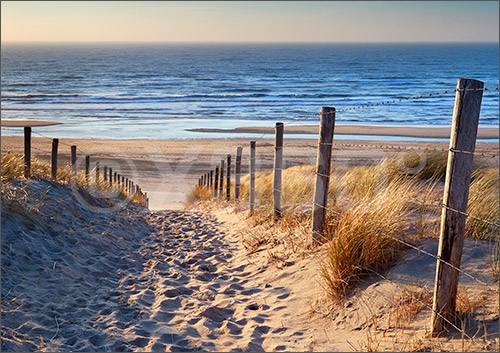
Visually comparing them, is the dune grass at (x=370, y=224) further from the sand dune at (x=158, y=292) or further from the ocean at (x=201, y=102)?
the ocean at (x=201, y=102)

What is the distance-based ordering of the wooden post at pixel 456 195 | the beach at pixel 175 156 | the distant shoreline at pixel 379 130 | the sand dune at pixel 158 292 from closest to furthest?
the wooden post at pixel 456 195, the sand dune at pixel 158 292, the beach at pixel 175 156, the distant shoreline at pixel 379 130

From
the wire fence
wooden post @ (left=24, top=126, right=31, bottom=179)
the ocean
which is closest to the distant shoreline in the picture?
the ocean

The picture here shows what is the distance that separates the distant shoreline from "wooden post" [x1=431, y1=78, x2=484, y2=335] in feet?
80.5

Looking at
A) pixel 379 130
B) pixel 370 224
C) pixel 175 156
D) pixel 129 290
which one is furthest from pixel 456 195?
pixel 379 130

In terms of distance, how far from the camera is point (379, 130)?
28.6m

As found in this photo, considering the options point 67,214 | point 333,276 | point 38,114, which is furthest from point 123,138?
point 333,276

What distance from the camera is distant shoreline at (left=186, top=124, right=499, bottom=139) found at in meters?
27.1

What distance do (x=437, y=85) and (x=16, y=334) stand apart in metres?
57.9

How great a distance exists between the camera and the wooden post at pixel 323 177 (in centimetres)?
577

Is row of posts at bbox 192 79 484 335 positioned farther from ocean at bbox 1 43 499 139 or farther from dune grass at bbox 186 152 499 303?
ocean at bbox 1 43 499 139

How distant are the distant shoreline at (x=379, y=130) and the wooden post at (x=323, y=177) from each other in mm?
22244

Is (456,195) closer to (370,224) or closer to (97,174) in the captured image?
(370,224)

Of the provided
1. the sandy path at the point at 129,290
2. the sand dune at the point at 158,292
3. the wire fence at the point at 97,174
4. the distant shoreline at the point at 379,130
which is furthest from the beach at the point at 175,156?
the sand dune at the point at 158,292

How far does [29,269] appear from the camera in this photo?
5.24 metres
